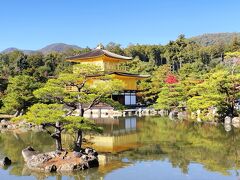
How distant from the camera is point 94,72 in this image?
11.6m

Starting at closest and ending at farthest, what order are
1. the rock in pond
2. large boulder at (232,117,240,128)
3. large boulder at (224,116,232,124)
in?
the rock in pond, large boulder at (232,117,240,128), large boulder at (224,116,232,124)

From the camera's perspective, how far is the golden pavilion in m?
31.1

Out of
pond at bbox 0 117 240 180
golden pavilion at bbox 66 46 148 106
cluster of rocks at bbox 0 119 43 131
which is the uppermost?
golden pavilion at bbox 66 46 148 106

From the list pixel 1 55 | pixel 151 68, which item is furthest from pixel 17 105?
pixel 1 55

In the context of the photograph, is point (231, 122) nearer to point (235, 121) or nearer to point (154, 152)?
point (235, 121)

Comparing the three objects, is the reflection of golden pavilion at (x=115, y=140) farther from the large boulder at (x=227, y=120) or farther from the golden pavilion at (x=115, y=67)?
the golden pavilion at (x=115, y=67)

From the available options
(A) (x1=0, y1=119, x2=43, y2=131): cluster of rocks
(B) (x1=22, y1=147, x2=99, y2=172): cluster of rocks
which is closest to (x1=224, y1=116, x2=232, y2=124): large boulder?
(A) (x1=0, y1=119, x2=43, y2=131): cluster of rocks

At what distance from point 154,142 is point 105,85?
410 cm

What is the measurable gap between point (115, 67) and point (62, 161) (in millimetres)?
23839

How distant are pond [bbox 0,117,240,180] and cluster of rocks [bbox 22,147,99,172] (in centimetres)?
25

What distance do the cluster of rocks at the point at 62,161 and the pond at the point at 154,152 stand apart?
254 millimetres

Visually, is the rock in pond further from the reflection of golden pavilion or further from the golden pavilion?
the golden pavilion

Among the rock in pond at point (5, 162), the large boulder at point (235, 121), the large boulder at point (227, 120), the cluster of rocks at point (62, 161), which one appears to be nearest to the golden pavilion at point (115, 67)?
the large boulder at point (227, 120)

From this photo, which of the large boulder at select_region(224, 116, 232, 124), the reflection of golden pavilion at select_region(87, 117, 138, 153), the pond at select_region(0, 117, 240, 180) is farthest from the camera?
the large boulder at select_region(224, 116, 232, 124)
